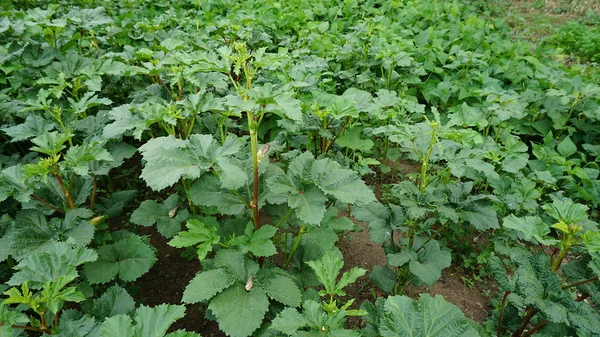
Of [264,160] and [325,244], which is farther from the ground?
[264,160]

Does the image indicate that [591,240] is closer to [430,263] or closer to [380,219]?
[430,263]

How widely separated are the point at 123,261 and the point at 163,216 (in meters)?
0.36

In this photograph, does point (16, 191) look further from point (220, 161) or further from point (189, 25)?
point (189, 25)

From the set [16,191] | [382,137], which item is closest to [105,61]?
[16,191]

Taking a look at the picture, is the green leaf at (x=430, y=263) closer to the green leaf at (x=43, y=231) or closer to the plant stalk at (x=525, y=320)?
the plant stalk at (x=525, y=320)

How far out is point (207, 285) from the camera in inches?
69.2

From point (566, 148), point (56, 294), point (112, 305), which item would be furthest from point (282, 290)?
point (566, 148)

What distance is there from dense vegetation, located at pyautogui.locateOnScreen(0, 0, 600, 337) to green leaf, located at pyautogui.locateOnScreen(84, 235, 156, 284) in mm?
11

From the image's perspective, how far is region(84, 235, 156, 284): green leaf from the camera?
2.07 metres

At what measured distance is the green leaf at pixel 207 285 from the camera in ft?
5.59

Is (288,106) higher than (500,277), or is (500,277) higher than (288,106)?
(288,106)

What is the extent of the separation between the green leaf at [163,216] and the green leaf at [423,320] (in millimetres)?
1347

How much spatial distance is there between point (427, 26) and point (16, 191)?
580cm

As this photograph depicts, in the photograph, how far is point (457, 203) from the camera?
2.37m
